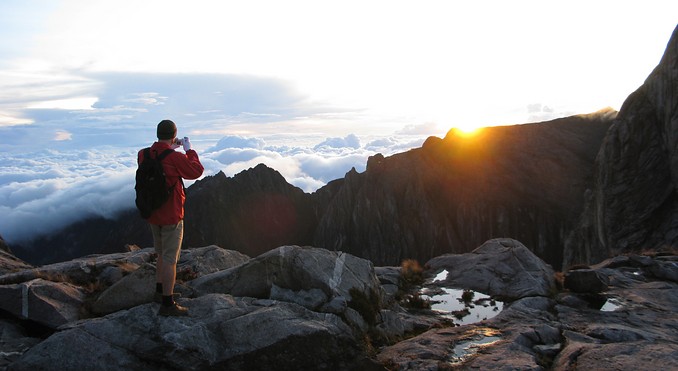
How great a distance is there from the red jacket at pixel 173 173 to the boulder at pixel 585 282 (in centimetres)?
1680

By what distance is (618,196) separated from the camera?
65.6 metres

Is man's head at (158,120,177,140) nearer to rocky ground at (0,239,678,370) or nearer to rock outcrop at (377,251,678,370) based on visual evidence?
rocky ground at (0,239,678,370)

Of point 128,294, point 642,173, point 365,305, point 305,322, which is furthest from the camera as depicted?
point 642,173

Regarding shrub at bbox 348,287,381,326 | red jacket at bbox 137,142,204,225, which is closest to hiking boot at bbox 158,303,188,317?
red jacket at bbox 137,142,204,225

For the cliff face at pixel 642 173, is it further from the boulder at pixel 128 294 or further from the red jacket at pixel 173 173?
the red jacket at pixel 173 173

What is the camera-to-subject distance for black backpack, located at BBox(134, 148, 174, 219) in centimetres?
995

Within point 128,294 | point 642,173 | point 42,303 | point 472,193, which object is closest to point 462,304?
point 128,294

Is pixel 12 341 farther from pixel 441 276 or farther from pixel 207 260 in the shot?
pixel 441 276

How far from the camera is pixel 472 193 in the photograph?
437 feet

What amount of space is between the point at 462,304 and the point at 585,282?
215 inches

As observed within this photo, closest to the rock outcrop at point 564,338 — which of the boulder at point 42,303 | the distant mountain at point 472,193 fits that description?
the boulder at point 42,303

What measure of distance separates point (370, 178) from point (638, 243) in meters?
107

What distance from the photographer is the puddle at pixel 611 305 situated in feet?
54.6

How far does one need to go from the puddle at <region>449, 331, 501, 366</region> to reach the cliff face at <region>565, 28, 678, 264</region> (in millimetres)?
47961
